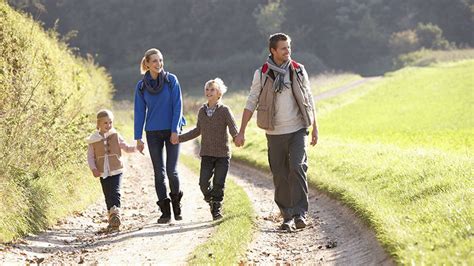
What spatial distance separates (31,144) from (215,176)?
9.92 ft

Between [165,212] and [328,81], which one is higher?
[328,81]

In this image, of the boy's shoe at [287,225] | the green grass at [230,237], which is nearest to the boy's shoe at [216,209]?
the green grass at [230,237]

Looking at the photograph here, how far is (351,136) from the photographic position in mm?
26484

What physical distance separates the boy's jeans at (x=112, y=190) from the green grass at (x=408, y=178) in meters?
3.24

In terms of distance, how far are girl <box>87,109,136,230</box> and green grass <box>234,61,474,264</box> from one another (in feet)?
10.8

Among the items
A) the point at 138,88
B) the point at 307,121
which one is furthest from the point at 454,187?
the point at 138,88

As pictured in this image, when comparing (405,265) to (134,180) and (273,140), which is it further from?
(134,180)

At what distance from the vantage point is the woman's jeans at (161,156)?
10.6 m

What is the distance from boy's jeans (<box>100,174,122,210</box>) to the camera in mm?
10531

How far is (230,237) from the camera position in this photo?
8773 millimetres

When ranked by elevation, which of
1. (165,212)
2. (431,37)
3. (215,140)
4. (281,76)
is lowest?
(165,212)

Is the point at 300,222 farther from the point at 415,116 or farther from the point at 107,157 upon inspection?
the point at 415,116

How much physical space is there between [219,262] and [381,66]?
3144 inches

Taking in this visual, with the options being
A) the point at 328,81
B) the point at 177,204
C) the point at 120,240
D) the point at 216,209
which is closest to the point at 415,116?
the point at 216,209
